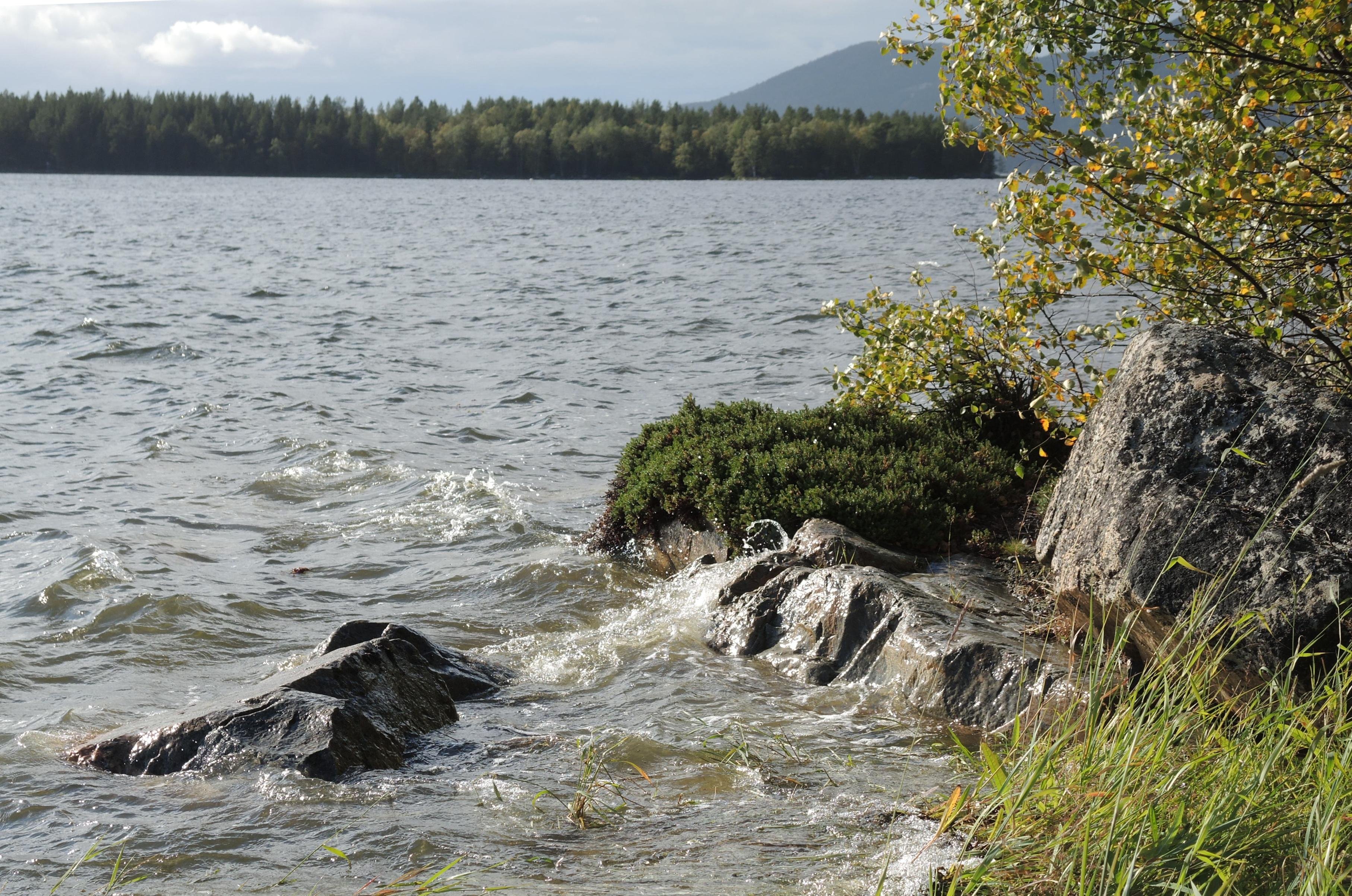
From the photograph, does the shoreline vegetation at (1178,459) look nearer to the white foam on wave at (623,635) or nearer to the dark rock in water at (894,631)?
the dark rock in water at (894,631)

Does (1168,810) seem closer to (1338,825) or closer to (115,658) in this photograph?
(1338,825)

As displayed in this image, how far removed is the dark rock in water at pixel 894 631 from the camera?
19.4 feet

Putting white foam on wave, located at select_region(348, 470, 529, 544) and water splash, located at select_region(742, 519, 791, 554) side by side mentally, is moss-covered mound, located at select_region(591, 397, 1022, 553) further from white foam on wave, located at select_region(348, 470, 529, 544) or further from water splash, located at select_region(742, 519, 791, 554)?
white foam on wave, located at select_region(348, 470, 529, 544)

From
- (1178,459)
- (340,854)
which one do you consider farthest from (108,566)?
(1178,459)

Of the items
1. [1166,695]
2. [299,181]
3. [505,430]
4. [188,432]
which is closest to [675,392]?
[505,430]

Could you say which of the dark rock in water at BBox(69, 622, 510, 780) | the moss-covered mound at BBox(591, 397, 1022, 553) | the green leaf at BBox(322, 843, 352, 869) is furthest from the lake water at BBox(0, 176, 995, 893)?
the moss-covered mound at BBox(591, 397, 1022, 553)

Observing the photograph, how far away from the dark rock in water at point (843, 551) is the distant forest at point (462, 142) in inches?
4906

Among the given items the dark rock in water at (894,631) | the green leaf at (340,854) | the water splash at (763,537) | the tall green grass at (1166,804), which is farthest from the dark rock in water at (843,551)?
the green leaf at (340,854)

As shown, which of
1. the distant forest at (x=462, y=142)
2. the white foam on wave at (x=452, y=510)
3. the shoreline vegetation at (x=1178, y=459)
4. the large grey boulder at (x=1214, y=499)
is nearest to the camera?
the shoreline vegetation at (x=1178, y=459)

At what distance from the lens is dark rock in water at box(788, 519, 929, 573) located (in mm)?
7602

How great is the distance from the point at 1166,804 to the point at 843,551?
14.1ft

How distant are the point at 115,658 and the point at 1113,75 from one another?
8.06 metres

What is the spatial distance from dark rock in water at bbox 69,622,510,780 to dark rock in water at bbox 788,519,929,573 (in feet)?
9.25

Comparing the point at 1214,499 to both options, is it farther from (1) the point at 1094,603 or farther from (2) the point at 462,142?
(2) the point at 462,142
